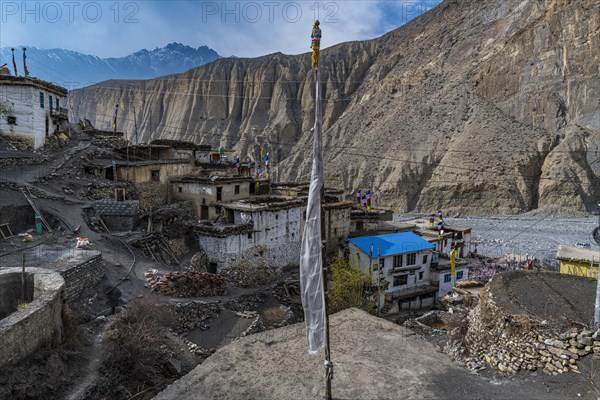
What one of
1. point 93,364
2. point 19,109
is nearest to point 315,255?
point 93,364

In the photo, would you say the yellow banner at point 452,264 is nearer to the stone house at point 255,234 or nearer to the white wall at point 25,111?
the stone house at point 255,234

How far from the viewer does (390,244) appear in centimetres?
2564

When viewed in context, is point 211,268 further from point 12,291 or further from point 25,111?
point 25,111

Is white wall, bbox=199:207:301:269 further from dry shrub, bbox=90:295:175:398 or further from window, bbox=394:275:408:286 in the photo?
dry shrub, bbox=90:295:175:398

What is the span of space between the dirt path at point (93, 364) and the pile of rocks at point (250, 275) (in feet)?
29.3

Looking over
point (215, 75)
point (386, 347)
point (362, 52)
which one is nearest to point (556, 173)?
point (386, 347)

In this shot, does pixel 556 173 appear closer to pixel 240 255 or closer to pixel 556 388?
pixel 240 255

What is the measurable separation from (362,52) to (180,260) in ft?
316

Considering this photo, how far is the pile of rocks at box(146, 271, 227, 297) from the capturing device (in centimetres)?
1691

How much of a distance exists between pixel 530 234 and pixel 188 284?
3828cm

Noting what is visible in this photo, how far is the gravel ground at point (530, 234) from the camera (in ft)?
120

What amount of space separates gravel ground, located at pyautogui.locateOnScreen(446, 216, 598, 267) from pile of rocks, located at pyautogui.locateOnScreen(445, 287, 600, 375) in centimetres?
2472

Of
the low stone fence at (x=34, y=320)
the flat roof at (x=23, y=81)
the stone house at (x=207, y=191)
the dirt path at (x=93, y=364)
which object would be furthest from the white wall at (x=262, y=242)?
the flat roof at (x=23, y=81)

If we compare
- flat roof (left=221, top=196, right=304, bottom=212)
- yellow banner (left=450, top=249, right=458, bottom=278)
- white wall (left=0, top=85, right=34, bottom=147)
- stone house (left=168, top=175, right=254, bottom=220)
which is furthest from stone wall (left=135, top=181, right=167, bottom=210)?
yellow banner (left=450, top=249, right=458, bottom=278)
